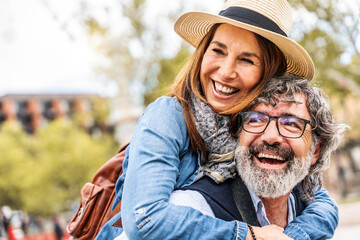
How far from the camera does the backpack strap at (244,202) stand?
231 cm

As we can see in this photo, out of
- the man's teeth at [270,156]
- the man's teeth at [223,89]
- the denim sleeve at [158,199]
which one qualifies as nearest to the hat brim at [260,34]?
the man's teeth at [223,89]

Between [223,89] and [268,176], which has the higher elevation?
[223,89]

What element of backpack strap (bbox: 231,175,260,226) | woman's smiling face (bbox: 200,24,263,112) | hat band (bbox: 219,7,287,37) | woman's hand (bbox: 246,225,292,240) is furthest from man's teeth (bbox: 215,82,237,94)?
woman's hand (bbox: 246,225,292,240)

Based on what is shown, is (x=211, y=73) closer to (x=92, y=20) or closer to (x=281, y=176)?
(x=281, y=176)

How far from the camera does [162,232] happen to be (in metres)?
1.98

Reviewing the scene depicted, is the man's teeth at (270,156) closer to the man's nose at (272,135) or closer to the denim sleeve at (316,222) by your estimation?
the man's nose at (272,135)

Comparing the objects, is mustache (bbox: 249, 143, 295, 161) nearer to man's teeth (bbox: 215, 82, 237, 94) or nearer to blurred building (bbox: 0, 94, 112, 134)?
man's teeth (bbox: 215, 82, 237, 94)

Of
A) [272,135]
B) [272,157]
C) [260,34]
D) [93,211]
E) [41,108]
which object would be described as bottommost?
[41,108]

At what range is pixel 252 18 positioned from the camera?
94.1 inches

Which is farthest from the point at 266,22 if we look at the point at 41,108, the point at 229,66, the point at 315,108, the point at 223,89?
the point at 41,108

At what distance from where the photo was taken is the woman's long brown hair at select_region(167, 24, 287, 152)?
2354 mm

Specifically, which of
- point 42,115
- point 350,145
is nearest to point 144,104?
point 350,145

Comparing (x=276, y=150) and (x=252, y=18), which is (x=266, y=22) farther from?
(x=276, y=150)

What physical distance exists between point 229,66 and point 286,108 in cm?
39
